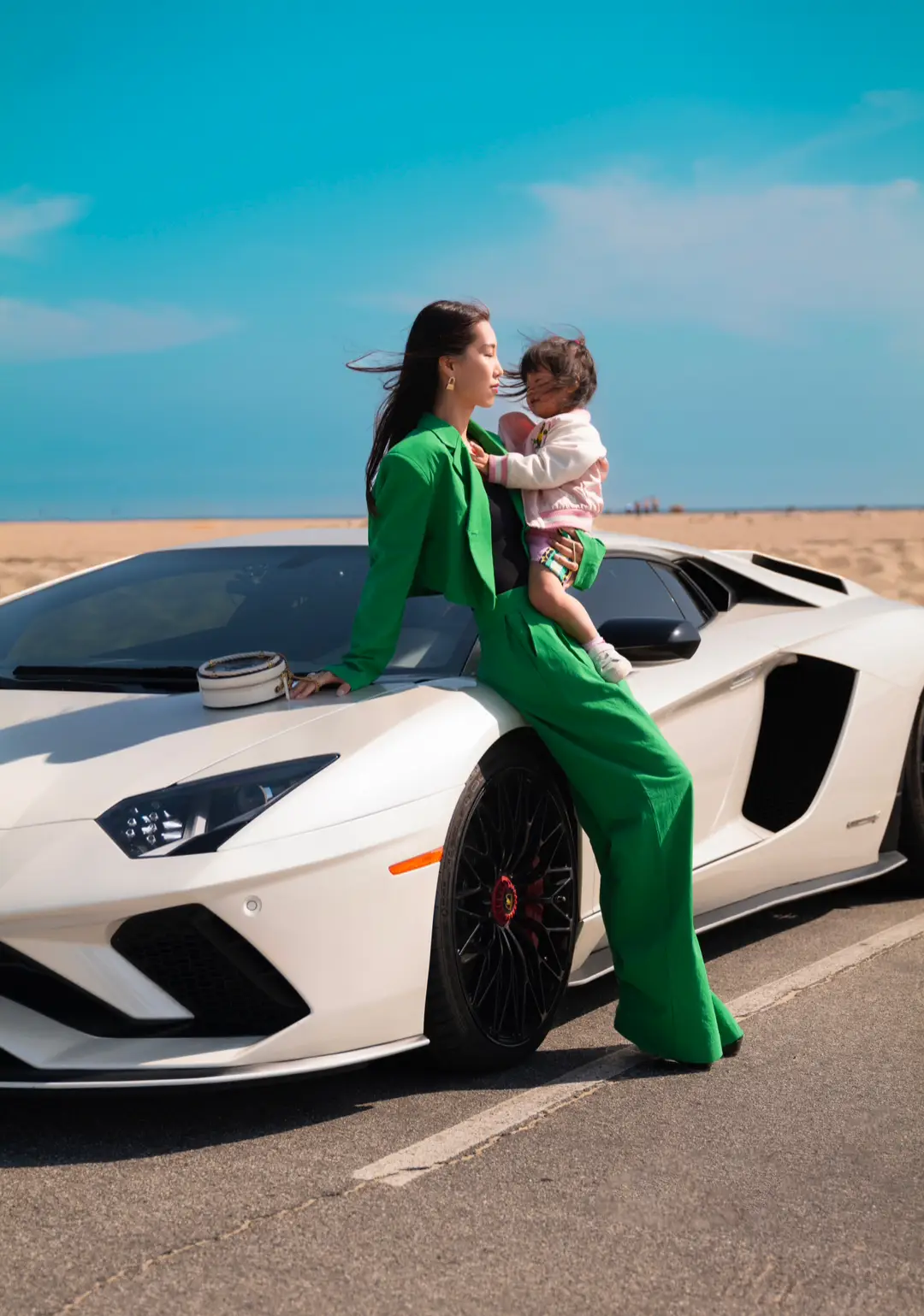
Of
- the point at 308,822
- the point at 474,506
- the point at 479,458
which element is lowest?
the point at 308,822

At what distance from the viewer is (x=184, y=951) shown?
3.05 m

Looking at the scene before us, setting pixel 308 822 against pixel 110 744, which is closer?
pixel 308 822

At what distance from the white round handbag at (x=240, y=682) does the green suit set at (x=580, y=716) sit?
0.16m

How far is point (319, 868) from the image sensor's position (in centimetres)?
312

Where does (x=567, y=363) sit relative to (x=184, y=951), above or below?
above

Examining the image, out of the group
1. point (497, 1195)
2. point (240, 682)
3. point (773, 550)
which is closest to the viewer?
point (497, 1195)

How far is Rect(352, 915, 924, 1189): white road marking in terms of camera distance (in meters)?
3.03

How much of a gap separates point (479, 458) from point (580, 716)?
675 millimetres

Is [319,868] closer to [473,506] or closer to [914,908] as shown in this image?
[473,506]

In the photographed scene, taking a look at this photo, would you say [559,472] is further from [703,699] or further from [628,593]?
[628,593]

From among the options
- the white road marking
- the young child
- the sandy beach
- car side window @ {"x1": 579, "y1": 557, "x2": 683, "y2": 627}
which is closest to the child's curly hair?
the young child

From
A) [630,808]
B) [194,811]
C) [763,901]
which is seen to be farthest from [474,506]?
[763,901]

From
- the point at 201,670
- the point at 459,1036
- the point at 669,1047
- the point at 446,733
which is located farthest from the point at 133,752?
the point at 669,1047

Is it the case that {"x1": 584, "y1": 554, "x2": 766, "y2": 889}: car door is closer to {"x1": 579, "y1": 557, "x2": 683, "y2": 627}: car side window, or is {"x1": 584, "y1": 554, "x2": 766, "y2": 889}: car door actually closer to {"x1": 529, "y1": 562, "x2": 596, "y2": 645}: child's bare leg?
{"x1": 579, "y1": 557, "x2": 683, "y2": 627}: car side window
